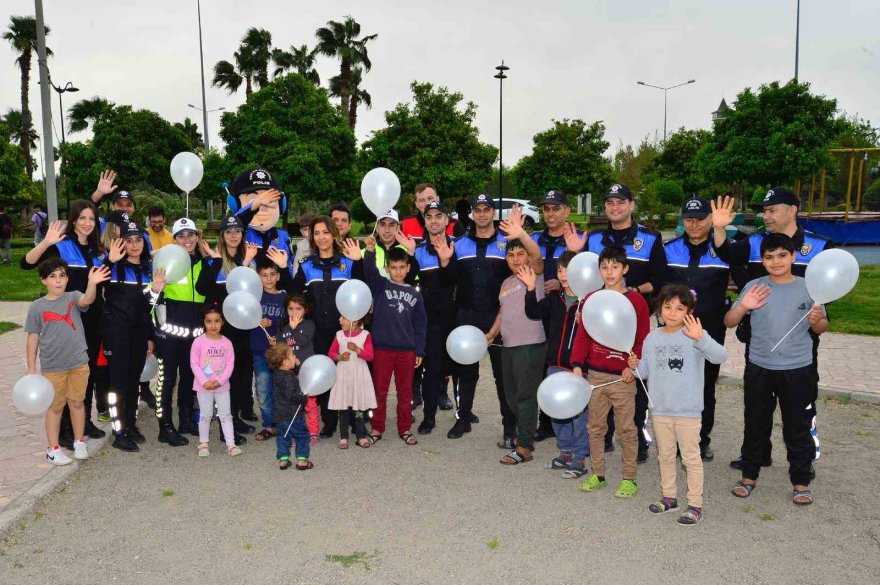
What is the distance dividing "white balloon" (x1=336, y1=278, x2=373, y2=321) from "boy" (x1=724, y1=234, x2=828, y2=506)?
272 centimetres

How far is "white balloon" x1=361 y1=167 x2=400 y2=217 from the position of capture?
6195mm

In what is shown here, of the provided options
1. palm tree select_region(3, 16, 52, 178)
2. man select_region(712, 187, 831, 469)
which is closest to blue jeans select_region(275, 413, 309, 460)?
man select_region(712, 187, 831, 469)

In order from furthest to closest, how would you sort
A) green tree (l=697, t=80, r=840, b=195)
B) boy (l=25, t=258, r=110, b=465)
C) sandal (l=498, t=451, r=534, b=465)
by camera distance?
1. green tree (l=697, t=80, r=840, b=195)
2. sandal (l=498, t=451, r=534, b=465)
3. boy (l=25, t=258, r=110, b=465)

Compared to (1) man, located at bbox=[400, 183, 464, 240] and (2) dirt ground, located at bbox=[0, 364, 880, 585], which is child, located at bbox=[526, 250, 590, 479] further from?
(1) man, located at bbox=[400, 183, 464, 240]

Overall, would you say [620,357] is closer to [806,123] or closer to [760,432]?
[760,432]

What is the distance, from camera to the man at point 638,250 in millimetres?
5410

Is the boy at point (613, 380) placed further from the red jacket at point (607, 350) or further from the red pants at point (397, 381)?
the red pants at point (397, 381)

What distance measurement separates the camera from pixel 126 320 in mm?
5746

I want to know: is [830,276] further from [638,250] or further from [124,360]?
[124,360]

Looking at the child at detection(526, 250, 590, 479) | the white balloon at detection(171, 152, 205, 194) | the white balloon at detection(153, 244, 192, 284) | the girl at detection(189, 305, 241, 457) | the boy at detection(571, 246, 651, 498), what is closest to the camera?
the boy at detection(571, 246, 651, 498)

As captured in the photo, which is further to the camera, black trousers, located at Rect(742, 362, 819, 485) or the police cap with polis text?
the police cap with polis text

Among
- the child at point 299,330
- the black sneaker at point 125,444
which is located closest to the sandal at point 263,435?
the child at point 299,330

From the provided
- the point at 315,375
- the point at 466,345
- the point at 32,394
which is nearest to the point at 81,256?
the point at 32,394

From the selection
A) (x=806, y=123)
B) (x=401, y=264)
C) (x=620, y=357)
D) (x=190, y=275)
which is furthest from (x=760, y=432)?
(x=806, y=123)
